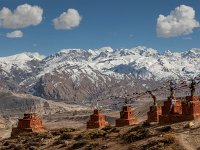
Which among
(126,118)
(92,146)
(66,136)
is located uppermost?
(126,118)

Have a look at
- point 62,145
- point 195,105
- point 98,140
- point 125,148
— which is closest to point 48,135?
point 62,145

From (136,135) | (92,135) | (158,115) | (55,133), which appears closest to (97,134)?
(92,135)

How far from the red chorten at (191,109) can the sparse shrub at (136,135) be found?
13.1 feet

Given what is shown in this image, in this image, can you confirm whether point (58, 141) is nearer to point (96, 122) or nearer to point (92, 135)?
point (92, 135)

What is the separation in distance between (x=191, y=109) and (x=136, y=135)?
553 centimetres

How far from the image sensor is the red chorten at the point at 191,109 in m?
43.6

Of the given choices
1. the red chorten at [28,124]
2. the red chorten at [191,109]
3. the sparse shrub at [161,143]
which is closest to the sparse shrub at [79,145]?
the sparse shrub at [161,143]

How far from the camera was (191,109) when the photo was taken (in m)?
43.7

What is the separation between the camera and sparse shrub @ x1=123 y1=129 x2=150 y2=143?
43.1 meters

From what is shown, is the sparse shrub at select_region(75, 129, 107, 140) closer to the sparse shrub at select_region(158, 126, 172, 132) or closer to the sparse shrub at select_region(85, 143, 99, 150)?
the sparse shrub at select_region(85, 143, 99, 150)

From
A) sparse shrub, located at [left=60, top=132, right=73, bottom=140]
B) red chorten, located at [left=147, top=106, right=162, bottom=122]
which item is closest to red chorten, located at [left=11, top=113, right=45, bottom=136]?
sparse shrub, located at [left=60, top=132, right=73, bottom=140]

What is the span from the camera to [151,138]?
4172 centimetres

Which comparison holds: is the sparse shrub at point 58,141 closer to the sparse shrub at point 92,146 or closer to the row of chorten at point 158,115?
the sparse shrub at point 92,146

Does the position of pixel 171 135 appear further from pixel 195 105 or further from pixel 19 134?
pixel 19 134
